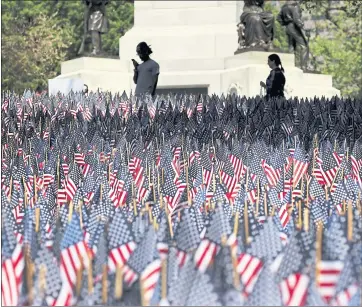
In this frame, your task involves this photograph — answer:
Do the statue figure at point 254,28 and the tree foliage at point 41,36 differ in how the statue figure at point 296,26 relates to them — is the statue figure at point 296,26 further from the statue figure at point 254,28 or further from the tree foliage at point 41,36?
the tree foliage at point 41,36

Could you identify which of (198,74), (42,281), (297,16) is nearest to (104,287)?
Result: (42,281)

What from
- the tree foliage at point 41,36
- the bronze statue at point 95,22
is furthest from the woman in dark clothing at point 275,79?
the tree foliage at point 41,36

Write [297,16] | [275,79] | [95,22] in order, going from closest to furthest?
[275,79] → [95,22] → [297,16]

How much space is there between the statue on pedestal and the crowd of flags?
13671mm

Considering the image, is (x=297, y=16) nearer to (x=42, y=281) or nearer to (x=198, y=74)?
(x=198, y=74)

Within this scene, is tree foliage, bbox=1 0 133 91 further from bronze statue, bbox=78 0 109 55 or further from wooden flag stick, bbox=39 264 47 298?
wooden flag stick, bbox=39 264 47 298

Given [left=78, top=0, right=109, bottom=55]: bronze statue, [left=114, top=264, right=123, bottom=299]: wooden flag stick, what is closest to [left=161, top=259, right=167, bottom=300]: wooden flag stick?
[left=114, top=264, right=123, bottom=299]: wooden flag stick

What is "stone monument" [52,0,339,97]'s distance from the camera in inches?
1308

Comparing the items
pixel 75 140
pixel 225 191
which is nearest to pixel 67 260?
pixel 225 191

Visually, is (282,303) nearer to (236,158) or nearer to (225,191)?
(225,191)

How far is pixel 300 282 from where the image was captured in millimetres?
5977

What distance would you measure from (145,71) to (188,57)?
12.9 metres

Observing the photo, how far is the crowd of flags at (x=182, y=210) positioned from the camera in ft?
19.9

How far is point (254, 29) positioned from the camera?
31938 mm
